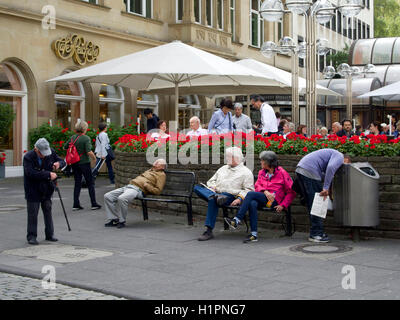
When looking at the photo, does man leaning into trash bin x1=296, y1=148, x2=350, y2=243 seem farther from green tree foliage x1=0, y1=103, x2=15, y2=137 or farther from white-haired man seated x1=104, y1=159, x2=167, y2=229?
green tree foliage x1=0, y1=103, x2=15, y2=137

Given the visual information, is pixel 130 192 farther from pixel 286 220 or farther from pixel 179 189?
pixel 286 220

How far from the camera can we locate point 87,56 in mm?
24125

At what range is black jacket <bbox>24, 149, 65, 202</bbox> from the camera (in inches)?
389

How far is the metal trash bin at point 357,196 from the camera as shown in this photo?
9.50m

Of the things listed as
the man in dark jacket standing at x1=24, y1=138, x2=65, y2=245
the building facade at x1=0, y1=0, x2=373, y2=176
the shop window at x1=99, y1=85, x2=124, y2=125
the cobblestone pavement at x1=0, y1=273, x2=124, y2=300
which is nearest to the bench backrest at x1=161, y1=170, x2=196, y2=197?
the man in dark jacket standing at x1=24, y1=138, x2=65, y2=245

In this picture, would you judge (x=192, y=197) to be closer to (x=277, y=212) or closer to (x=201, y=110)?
(x=277, y=212)

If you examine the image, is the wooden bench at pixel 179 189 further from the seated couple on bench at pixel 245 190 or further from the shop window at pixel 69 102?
the shop window at pixel 69 102

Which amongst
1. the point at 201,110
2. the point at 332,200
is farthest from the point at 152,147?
the point at 201,110

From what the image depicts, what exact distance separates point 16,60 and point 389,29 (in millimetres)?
50752

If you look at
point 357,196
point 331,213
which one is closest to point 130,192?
point 331,213

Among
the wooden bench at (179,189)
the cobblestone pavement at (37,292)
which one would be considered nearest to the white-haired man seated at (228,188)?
the wooden bench at (179,189)

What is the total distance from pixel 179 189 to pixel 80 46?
13382 mm

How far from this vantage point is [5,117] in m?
20.3

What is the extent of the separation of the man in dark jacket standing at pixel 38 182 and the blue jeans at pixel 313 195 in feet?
11.8
